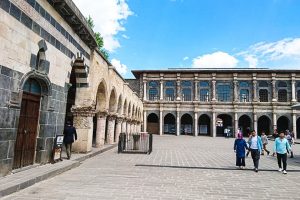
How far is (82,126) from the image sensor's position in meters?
11.1

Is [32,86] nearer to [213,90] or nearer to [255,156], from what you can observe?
[255,156]

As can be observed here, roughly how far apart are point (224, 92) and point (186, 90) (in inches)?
235

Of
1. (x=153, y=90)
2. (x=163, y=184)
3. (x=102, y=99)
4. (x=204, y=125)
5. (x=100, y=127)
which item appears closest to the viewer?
(x=163, y=184)

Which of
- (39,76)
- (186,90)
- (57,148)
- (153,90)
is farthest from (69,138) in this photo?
(186,90)

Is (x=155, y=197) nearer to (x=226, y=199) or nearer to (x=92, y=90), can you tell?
(x=226, y=199)

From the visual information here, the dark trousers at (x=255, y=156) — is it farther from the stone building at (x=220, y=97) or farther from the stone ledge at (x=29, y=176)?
the stone building at (x=220, y=97)

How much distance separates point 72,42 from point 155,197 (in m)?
6.80

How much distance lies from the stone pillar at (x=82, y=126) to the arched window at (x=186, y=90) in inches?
1175

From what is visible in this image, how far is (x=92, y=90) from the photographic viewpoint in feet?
37.4

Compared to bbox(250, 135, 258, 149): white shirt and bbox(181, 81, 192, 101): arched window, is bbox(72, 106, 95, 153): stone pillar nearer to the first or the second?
bbox(250, 135, 258, 149): white shirt

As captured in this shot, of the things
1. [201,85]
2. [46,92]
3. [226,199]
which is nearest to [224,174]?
[226,199]

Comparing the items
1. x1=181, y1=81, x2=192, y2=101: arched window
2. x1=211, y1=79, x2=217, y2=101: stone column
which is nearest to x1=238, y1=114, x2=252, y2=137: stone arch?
x1=211, y1=79, x2=217, y2=101: stone column

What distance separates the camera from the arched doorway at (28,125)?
667 centimetres

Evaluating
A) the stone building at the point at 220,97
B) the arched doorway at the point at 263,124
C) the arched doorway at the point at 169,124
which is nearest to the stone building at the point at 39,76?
the stone building at the point at 220,97
